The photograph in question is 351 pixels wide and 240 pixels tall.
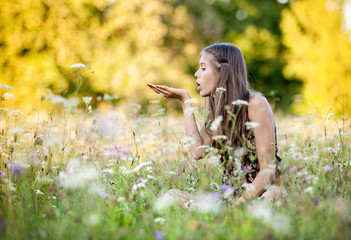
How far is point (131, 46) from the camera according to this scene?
11.8 metres

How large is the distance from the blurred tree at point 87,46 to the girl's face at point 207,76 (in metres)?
7.11

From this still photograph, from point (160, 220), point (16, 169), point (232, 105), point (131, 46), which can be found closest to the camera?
point (160, 220)

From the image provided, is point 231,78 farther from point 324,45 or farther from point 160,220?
point 324,45

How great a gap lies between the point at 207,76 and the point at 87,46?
8.56 metres

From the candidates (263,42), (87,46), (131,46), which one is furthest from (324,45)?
(263,42)

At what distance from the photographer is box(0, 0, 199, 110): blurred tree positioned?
9344mm

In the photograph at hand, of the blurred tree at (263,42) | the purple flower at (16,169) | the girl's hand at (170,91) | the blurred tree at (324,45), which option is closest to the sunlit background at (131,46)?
the blurred tree at (324,45)

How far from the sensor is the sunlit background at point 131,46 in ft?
29.0

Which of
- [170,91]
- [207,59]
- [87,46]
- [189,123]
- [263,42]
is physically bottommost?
[189,123]

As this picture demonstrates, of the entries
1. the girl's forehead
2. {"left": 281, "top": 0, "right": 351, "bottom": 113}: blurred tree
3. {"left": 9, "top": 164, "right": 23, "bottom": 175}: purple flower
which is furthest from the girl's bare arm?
{"left": 281, "top": 0, "right": 351, "bottom": 113}: blurred tree

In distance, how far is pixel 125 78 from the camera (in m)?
11.2

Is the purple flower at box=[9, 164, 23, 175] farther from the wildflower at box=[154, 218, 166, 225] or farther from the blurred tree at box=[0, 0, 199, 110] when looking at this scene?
the blurred tree at box=[0, 0, 199, 110]

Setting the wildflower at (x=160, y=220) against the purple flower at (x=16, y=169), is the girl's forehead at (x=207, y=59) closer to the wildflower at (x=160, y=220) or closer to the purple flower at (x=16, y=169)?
the wildflower at (x=160, y=220)

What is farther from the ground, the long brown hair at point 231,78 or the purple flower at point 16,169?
the long brown hair at point 231,78
